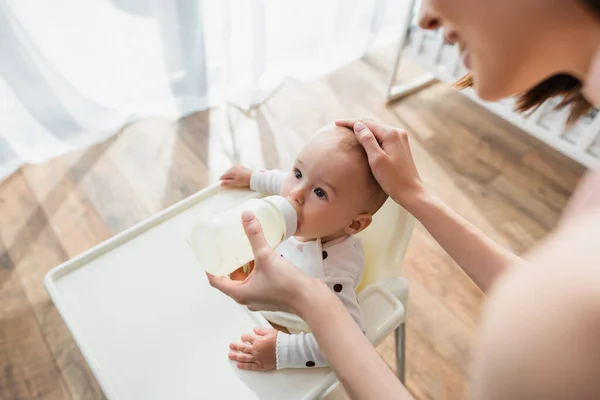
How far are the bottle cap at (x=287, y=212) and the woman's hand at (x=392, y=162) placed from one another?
158 millimetres

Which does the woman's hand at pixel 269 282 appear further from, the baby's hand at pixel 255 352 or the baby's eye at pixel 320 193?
the baby's eye at pixel 320 193

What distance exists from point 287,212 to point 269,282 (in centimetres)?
15

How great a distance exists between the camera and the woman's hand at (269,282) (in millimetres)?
659

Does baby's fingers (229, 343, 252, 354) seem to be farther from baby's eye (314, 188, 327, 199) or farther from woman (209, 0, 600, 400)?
baby's eye (314, 188, 327, 199)

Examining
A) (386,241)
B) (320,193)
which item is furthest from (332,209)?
(386,241)

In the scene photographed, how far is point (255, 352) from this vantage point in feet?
2.39

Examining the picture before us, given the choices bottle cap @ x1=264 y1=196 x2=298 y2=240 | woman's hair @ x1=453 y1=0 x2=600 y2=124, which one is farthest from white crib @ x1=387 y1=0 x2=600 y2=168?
bottle cap @ x1=264 y1=196 x2=298 y2=240

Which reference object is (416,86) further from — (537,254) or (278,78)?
(537,254)

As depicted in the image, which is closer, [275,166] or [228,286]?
[228,286]

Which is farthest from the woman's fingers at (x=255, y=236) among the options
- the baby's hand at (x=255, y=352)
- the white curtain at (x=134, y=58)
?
the white curtain at (x=134, y=58)

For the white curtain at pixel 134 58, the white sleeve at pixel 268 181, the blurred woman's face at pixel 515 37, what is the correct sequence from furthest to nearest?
the white curtain at pixel 134 58 < the white sleeve at pixel 268 181 < the blurred woman's face at pixel 515 37

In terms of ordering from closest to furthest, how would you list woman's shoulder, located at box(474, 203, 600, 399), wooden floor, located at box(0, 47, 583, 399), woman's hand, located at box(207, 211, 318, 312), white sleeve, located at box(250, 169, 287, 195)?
woman's shoulder, located at box(474, 203, 600, 399) → woman's hand, located at box(207, 211, 318, 312) → white sleeve, located at box(250, 169, 287, 195) → wooden floor, located at box(0, 47, 583, 399)

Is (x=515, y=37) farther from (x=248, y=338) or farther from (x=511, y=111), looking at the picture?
(x=511, y=111)

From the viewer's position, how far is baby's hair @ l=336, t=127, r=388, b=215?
0.83 metres
